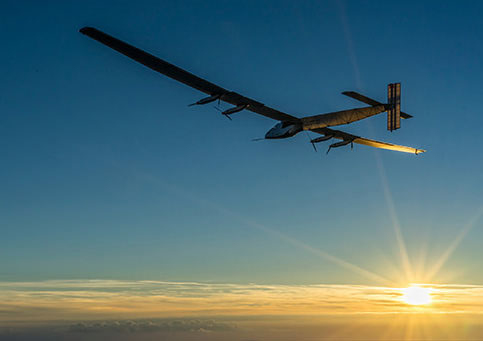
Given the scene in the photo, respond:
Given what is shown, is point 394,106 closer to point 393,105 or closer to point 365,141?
point 393,105

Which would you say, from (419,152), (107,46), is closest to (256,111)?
(107,46)

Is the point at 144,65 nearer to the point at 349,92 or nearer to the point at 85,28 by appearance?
the point at 85,28

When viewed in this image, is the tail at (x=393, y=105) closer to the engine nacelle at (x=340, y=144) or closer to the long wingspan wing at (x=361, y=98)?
the long wingspan wing at (x=361, y=98)

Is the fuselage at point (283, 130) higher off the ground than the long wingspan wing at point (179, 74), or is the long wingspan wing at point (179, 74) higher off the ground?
the long wingspan wing at point (179, 74)

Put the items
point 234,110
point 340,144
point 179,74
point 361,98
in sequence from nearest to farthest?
point 361,98 → point 179,74 → point 234,110 → point 340,144

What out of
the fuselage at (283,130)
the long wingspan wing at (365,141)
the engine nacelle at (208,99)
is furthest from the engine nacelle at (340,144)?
the engine nacelle at (208,99)

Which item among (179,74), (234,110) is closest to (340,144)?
(234,110)
